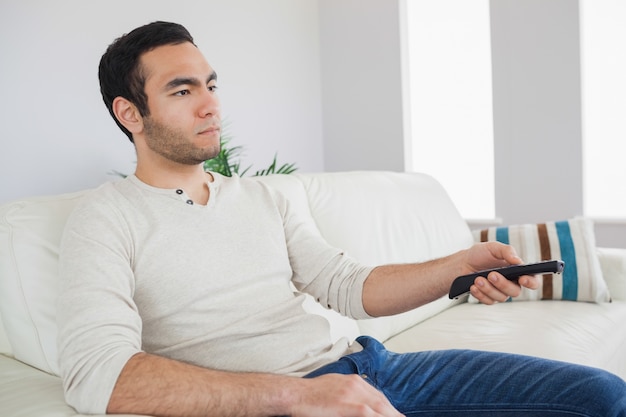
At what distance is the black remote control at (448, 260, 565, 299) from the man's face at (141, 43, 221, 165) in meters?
0.57

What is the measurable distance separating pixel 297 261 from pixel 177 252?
0.32m

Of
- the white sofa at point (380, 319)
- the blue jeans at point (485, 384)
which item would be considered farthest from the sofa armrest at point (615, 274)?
the blue jeans at point (485, 384)

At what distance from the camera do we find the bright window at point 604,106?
3947 millimetres

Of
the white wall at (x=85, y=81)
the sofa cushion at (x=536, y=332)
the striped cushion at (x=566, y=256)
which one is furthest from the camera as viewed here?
the white wall at (x=85, y=81)

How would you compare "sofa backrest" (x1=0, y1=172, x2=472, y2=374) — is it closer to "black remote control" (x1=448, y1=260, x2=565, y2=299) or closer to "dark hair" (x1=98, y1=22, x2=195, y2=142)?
"dark hair" (x1=98, y1=22, x2=195, y2=142)

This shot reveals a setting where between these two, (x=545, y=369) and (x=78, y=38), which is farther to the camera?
(x=78, y=38)

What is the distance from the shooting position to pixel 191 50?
1.39 meters

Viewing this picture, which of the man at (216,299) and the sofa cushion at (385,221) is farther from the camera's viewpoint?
the sofa cushion at (385,221)

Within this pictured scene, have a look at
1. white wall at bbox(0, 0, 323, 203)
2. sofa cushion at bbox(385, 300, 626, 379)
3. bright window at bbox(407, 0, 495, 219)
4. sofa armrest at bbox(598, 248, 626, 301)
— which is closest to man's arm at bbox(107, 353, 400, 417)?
sofa cushion at bbox(385, 300, 626, 379)

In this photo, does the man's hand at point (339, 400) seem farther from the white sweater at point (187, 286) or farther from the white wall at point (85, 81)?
the white wall at point (85, 81)

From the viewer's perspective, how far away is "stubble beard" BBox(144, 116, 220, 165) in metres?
1.34

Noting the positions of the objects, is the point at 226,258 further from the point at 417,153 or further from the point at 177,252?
the point at 417,153

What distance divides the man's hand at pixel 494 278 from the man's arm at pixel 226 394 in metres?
0.34

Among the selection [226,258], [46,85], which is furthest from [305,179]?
Result: [46,85]
